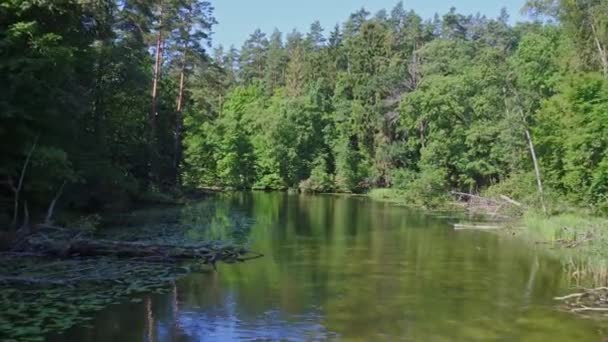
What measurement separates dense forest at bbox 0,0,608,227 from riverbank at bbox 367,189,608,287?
155cm

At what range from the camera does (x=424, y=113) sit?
52812mm

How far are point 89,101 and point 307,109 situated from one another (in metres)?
44.2

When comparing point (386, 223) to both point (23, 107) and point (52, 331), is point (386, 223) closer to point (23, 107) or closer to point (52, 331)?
point (23, 107)

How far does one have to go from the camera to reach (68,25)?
22609 mm

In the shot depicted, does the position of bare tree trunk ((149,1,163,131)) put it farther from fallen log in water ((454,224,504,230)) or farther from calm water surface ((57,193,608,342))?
fallen log in water ((454,224,504,230))

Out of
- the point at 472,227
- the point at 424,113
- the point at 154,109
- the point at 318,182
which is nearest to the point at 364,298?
the point at 472,227

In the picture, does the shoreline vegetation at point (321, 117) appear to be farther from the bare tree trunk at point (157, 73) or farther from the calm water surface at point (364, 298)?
the calm water surface at point (364, 298)

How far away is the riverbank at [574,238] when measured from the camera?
16922 mm

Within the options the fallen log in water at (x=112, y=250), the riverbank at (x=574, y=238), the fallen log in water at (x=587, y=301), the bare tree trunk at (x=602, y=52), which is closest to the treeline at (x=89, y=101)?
the fallen log in water at (x=112, y=250)

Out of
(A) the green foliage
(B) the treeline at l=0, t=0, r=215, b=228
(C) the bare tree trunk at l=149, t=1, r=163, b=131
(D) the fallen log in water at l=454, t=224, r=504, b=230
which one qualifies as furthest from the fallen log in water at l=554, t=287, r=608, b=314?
(A) the green foliage

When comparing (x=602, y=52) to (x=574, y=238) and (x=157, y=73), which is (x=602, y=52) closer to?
(x=574, y=238)

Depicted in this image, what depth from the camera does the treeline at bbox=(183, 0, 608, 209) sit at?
30297mm

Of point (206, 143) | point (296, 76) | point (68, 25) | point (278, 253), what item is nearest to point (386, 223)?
point (278, 253)

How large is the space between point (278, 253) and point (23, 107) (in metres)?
9.63
